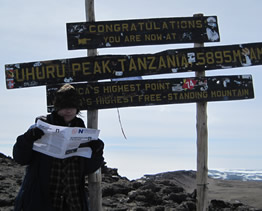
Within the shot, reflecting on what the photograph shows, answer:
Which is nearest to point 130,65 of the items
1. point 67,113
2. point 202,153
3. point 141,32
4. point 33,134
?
point 141,32

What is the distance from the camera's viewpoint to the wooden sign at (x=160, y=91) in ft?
19.2

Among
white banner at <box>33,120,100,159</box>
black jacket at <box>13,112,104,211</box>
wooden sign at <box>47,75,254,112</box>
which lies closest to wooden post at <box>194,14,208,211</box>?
wooden sign at <box>47,75,254,112</box>

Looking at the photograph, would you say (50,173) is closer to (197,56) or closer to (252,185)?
(197,56)

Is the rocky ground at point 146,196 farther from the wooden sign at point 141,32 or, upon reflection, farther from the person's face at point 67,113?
the wooden sign at point 141,32

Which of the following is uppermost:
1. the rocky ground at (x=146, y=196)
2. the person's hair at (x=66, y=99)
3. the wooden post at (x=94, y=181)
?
the person's hair at (x=66, y=99)

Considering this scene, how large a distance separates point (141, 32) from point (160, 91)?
3.41 ft

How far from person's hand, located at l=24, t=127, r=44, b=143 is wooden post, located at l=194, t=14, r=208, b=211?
3.01 metres

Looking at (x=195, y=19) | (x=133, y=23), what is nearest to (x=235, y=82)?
(x=195, y=19)

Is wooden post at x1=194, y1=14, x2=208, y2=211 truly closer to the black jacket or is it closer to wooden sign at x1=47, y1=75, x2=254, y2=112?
wooden sign at x1=47, y1=75, x2=254, y2=112

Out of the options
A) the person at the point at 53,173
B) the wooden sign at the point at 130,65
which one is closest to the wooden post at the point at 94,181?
the wooden sign at the point at 130,65

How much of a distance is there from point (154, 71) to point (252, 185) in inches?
288

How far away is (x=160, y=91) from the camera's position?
6.06 m

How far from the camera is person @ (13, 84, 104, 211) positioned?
4.07 m

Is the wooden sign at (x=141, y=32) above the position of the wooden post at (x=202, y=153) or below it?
above
